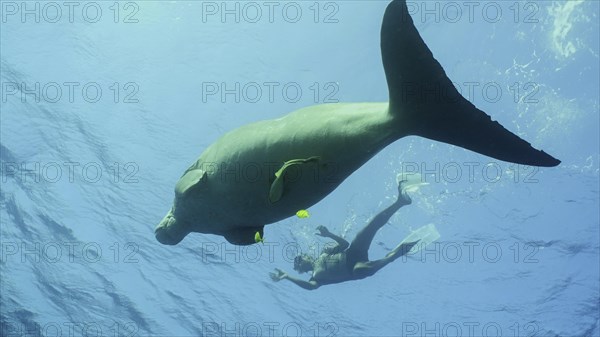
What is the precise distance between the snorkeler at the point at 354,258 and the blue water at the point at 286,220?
3781 millimetres

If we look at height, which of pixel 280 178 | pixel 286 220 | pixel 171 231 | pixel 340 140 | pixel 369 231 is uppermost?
pixel 340 140

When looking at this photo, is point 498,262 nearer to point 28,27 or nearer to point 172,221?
point 172,221

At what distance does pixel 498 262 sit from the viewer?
890 inches

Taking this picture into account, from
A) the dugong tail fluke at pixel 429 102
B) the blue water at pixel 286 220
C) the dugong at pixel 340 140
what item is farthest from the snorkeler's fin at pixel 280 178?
the blue water at pixel 286 220

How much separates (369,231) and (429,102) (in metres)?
10.1

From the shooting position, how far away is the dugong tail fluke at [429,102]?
3713 mm

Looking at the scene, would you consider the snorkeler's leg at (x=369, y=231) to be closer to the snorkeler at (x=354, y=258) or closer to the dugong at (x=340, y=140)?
the snorkeler at (x=354, y=258)

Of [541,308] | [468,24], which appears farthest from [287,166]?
[541,308]

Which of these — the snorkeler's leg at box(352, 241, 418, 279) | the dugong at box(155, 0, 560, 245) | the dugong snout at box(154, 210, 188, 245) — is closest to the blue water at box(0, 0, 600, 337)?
the snorkeler's leg at box(352, 241, 418, 279)

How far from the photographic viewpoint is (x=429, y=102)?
4051 millimetres

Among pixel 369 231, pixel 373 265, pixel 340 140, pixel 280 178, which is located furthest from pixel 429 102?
pixel 373 265

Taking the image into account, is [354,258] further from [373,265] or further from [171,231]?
[171,231]

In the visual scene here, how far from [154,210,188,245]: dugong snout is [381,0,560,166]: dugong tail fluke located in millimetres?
3184

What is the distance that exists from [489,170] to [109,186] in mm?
15915
